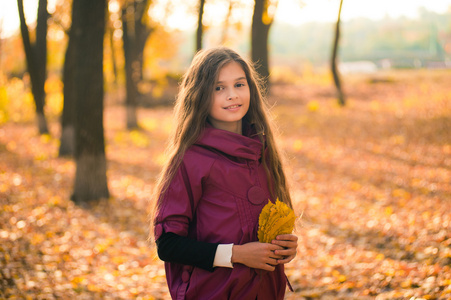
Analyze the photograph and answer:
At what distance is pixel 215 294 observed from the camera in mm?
2006

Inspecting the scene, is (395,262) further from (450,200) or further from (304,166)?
(304,166)

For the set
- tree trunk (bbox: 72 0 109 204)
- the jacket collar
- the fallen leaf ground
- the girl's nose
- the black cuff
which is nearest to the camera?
the black cuff

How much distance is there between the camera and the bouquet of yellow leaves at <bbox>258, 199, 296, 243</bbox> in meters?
2.01

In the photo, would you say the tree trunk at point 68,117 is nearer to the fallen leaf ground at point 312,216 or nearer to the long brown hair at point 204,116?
the fallen leaf ground at point 312,216

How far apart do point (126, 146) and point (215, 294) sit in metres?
11.6

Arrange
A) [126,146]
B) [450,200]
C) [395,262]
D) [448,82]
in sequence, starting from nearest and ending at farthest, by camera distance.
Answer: [395,262] < [450,200] < [126,146] < [448,82]

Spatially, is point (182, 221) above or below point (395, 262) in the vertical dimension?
above

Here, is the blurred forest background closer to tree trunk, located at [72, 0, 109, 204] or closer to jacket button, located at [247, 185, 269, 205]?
tree trunk, located at [72, 0, 109, 204]

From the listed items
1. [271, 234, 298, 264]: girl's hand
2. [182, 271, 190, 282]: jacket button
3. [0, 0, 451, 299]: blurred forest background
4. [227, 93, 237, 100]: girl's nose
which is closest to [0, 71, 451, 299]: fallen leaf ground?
[0, 0, 451, 299]: blurred forest background

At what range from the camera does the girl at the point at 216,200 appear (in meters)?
1.99

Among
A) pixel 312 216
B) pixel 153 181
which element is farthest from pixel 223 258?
pixel 153 181

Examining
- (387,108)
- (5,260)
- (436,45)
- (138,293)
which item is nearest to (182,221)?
(138,293)

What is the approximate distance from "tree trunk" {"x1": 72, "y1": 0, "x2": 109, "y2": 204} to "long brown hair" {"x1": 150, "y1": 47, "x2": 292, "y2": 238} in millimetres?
4996

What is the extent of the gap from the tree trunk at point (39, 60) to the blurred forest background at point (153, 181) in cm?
4
